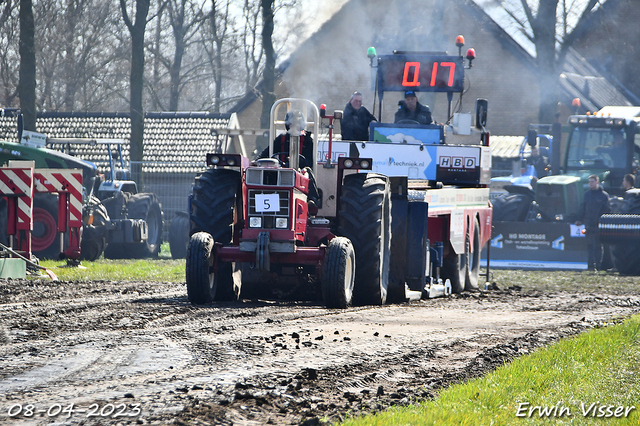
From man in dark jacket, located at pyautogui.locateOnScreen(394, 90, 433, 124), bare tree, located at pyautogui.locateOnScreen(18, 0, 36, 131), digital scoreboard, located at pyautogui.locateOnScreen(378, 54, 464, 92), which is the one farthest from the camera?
bare tree, located at pyautogui.locateOnScreen(18, 0, 36, 131)

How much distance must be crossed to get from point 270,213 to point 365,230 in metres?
1.09

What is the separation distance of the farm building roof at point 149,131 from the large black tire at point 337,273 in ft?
69.5

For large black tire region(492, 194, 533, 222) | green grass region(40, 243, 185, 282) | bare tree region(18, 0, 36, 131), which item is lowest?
green grass region(40, 243, 185, 282)

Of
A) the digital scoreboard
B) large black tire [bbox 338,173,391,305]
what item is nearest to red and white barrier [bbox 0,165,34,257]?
the digital scoreboard

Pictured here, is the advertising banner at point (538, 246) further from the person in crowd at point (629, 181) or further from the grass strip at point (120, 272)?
the grass strip at point (120, 272)

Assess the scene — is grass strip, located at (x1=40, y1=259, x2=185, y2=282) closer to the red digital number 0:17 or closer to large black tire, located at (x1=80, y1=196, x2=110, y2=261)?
large black tire, located at (x1=80, y1=196, x2=110, y2=261)

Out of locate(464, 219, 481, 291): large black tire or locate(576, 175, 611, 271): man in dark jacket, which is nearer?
locate(464, 219, 481, 291): large black tire

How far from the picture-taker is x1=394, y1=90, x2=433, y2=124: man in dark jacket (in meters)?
13.6

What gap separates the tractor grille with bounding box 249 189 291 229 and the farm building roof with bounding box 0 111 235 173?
68.3 feet

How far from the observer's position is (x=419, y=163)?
502 inches

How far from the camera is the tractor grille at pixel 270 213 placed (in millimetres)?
8953

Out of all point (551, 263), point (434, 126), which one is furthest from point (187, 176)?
point (434, 126)

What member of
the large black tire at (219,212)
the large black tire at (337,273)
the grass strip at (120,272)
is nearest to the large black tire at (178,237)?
the grass strip at (120,272)
